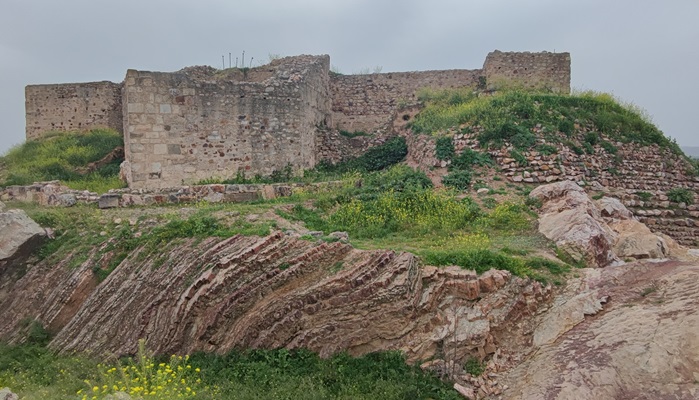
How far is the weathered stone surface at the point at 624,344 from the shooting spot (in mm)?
5551

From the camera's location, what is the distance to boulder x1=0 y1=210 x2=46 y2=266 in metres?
9.12

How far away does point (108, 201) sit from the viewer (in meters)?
11.2

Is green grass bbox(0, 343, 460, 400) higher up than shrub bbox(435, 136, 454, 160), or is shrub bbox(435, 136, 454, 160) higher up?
shrub bbox(435, 136, 454, 160)

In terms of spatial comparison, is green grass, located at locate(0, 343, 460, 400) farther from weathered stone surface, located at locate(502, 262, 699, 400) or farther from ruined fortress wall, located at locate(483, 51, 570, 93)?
ruined fortress wall, located at locate(483, 51, 570, 93)

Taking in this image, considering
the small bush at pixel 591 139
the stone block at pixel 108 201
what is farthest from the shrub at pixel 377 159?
the stone block at pixel 108 201

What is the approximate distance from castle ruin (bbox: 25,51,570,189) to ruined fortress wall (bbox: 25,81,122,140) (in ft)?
0.12

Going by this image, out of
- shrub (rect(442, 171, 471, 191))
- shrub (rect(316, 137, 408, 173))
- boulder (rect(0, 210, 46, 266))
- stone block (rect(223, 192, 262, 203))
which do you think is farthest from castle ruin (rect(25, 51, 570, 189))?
shrub (rect(442, 171, 471, 191))

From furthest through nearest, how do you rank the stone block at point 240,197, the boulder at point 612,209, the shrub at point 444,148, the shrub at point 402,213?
the shrub at point 444,148
the stone block at point 240,197
the boulder at point 612,209
the shrub at point 402,213

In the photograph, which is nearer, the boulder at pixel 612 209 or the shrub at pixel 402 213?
the shrub at pixel 402 213

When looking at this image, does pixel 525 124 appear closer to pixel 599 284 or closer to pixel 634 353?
pixel 599 284

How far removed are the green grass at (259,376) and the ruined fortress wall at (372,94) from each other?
13.3 meters

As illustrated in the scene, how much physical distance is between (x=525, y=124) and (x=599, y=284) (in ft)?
25.3

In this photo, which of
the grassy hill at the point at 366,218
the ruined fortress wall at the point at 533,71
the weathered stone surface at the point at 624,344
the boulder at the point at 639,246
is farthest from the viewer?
the ruined fortress wall at the point at 533,71

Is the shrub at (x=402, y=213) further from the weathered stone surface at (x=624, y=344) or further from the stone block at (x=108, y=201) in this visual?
the stone block at (x=108, y=201)
